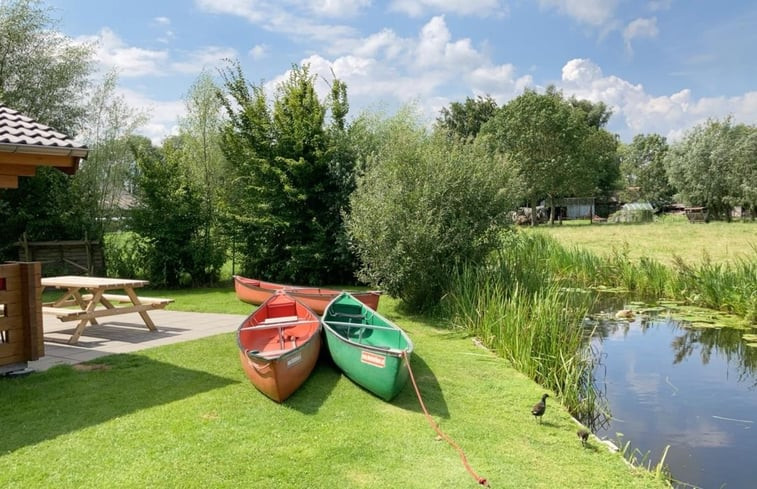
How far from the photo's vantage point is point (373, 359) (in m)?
5.47

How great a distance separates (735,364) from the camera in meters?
8.24

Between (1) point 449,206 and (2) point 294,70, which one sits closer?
Answer: (1) point 449,206

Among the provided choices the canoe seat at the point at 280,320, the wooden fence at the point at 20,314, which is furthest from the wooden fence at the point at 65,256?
the canoe seat at the point at 280,320

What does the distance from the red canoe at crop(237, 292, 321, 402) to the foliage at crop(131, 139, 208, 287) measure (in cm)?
664

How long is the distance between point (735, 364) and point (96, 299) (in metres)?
8.97

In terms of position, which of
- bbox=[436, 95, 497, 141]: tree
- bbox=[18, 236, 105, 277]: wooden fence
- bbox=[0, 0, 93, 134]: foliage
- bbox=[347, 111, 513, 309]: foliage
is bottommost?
bbox=[18, 236, 105, 277]: wooden fence

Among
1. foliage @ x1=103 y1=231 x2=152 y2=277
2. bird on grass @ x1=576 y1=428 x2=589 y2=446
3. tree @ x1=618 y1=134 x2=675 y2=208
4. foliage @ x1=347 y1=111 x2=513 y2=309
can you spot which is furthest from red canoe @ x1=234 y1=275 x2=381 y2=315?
tree @ x1=618 y1=134 x2=675 y2=208

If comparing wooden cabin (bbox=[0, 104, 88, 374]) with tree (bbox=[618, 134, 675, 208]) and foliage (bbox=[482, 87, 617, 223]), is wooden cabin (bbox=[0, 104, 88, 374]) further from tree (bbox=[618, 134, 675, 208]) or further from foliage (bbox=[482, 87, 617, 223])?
Result: tree (bbox=[618, 134, 675, 208])

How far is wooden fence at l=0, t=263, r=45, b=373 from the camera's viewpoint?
5.68m

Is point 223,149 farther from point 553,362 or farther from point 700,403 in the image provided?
point 700,403

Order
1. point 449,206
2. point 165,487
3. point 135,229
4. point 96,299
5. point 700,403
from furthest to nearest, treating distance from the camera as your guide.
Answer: point 135,229, point 449,206, point 96,299, point 700,403, point 165,487

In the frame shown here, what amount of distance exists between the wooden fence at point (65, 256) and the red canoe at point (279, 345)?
8.30m

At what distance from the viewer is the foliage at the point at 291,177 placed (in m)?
13.4

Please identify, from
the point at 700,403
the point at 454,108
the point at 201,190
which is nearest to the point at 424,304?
the point at 700,403
